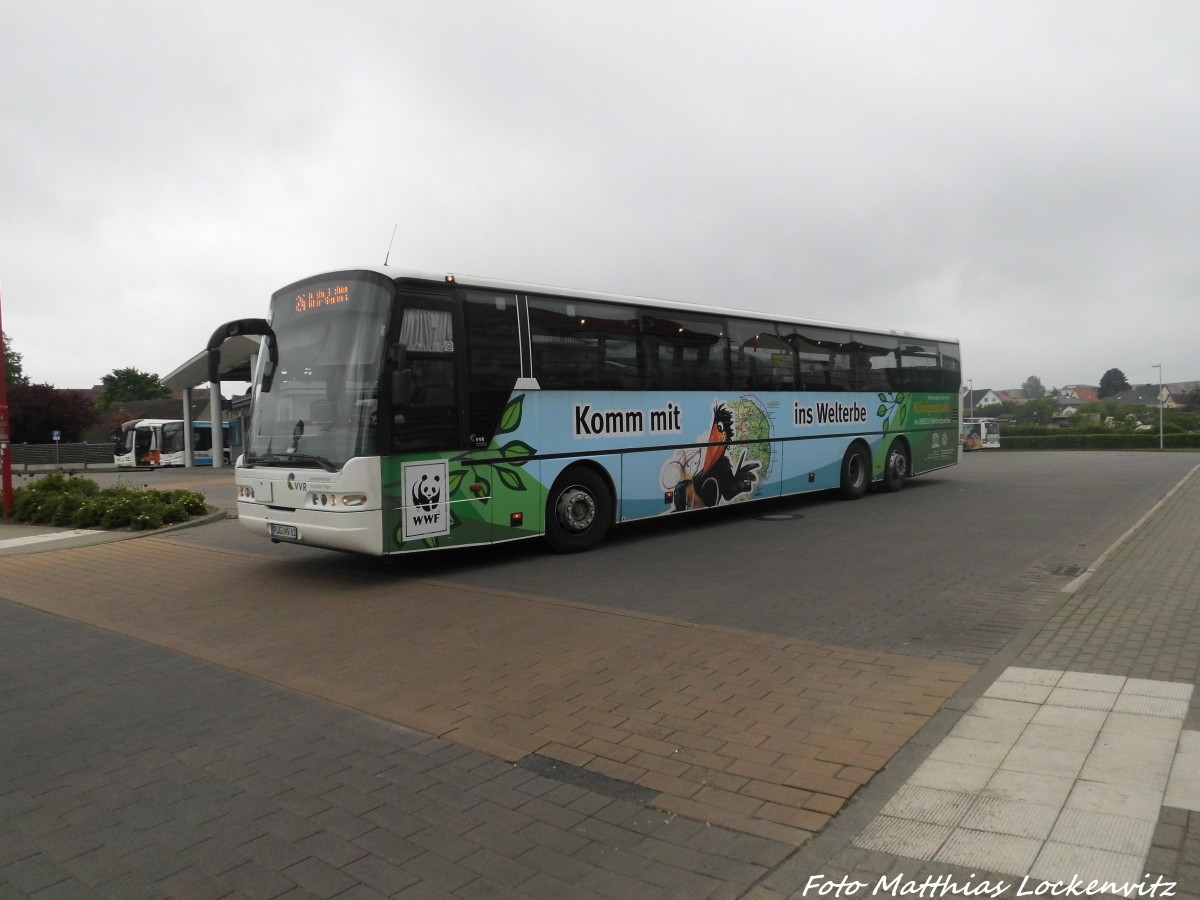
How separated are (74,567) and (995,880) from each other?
11420 mm

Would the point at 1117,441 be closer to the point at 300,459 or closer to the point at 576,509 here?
the point at 576,509

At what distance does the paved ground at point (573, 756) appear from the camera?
361cm

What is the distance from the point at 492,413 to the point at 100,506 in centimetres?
898

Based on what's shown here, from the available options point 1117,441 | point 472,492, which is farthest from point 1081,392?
point 472,492

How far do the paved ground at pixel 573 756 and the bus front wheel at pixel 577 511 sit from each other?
3231 mm

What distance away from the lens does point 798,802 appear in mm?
4141

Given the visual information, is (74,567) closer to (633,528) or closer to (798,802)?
(633,528)

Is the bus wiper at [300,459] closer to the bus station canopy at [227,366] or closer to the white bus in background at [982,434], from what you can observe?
the bus station canopy at [227,366]

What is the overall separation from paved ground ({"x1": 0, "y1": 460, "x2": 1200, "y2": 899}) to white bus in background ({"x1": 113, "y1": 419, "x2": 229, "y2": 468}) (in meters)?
42.5

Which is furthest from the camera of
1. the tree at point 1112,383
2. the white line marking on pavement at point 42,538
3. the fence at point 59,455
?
the tree at point 1112,383

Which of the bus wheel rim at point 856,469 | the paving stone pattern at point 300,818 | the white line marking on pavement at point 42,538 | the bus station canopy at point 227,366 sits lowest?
the paving stone pattern at point 300,818

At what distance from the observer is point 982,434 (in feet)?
177

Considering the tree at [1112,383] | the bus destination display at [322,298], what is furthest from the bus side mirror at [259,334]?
the tree at [1112,383]

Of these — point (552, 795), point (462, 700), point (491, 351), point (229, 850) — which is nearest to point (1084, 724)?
point (552, 795)
